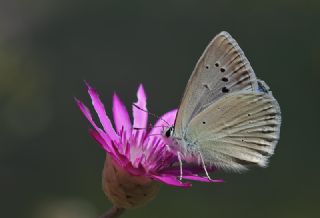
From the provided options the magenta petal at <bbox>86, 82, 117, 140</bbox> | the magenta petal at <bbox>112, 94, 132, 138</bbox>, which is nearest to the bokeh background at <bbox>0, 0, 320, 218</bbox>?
the magenta petal at <bbox>112, 94, 132, 138</bbox>

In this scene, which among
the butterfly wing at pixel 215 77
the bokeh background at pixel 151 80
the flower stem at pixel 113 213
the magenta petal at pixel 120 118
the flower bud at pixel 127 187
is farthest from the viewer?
the bokeh background at pixel 151 80

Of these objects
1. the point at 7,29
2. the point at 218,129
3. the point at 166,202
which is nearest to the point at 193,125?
the point at 218,129

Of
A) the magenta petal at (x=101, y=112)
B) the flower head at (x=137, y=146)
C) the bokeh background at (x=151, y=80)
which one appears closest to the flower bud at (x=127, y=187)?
the flower head at (x=137, y=146)

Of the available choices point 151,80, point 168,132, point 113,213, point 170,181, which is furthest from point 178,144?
point 151,80

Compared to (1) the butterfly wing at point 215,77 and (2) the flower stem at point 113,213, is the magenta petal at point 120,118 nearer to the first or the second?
(1) the butterfly wing at point 215,77

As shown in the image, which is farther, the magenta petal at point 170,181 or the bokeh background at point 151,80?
the bokeh background at point 151,80

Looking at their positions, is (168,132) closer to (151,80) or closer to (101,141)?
(101,141)

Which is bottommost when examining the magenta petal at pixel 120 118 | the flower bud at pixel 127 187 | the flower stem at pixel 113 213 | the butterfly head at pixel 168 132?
the flower stem at pixel 113 213

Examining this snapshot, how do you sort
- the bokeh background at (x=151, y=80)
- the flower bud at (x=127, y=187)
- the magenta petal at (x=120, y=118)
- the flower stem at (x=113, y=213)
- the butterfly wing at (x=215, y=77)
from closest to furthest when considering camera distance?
1. the flower stem at (x=113, y=213)
2. the flower bud at (x=127, y=187)
3. the butterfly wing at (x=215, y=77)
4. the magenta petal at (x=120, y=118)
5. the bokeh background at (x=151, y=80)
